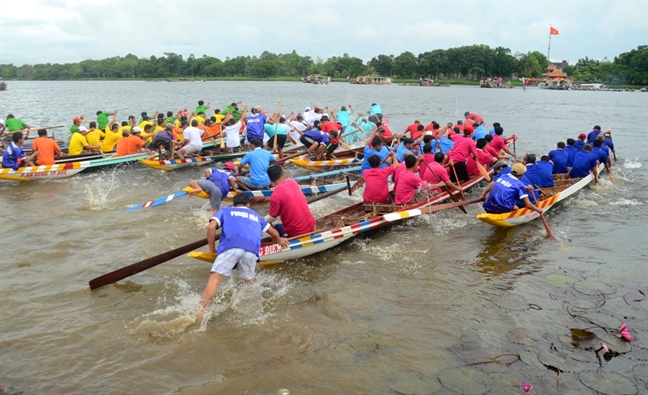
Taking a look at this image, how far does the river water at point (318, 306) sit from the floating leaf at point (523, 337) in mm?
38

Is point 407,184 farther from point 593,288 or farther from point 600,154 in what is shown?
point 600,154

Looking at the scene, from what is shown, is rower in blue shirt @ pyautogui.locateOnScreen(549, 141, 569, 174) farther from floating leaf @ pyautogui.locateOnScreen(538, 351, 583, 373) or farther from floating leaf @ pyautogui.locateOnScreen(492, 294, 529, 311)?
floating leaf @ pyautogui.locateOnScreen(538, 351, 583, 373)

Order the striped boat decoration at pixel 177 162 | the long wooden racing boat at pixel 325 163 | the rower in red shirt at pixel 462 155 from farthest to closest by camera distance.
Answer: the striped boat decoration at pixel 177 162 < the long wooden racing boat at pixel 325 163 < the rower in red shirt at pixel 462 155

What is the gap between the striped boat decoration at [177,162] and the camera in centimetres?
1483

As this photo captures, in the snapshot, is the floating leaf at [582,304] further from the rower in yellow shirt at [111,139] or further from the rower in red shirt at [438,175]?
the rower in yellow shirt at [111,139]

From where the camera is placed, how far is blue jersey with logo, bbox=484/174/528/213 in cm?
924

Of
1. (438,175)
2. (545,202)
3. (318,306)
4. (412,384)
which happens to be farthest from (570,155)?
(412,384)

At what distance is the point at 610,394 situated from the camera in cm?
491

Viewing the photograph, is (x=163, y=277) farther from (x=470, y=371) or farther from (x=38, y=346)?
(x=470, y=371)

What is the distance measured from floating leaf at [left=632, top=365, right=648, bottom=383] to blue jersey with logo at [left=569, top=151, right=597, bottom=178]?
29.1ft

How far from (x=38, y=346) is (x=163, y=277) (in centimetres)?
220

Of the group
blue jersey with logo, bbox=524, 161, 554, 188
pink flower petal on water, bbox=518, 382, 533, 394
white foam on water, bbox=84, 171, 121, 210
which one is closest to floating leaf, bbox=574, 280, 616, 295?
pink flower petal on water, bbox=518, 382, 533, 394

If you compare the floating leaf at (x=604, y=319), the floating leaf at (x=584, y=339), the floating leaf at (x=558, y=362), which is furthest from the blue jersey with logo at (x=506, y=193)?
the floating leaf at (x=558, y=362)

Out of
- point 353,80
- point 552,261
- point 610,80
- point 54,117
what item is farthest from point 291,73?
point 552,261
